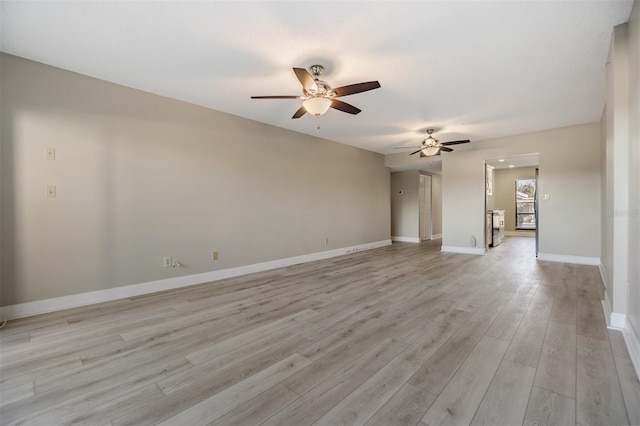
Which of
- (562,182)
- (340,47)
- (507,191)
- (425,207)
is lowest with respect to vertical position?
(425,207)

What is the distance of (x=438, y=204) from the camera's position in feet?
30.6

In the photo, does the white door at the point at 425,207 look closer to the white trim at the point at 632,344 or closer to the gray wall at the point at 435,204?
the gray wall at the point at 435,204

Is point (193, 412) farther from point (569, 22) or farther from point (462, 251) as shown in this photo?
point (462, 251)

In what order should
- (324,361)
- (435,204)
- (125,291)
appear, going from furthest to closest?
(435,204) < (125,291) < (324,361)

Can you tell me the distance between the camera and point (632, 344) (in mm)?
1879

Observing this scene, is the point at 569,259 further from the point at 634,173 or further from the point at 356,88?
the point at 356,88

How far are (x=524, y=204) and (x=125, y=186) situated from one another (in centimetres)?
1163

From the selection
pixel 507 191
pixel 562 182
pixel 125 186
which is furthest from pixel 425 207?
pixel 125 186

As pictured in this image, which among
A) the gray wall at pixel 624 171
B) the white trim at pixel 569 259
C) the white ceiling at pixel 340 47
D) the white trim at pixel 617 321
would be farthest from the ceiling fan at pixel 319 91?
the white trim at pixel 569 259

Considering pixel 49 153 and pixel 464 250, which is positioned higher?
pixel 49 153

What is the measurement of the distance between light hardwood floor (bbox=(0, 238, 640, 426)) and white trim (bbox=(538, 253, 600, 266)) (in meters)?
2.12

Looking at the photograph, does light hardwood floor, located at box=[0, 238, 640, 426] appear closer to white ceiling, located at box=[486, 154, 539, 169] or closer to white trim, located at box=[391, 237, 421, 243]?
white ceiling, located at box=[486, 154, 539, 169]

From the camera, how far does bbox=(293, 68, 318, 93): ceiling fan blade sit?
7.75 feet

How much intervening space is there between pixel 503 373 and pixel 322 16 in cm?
287
